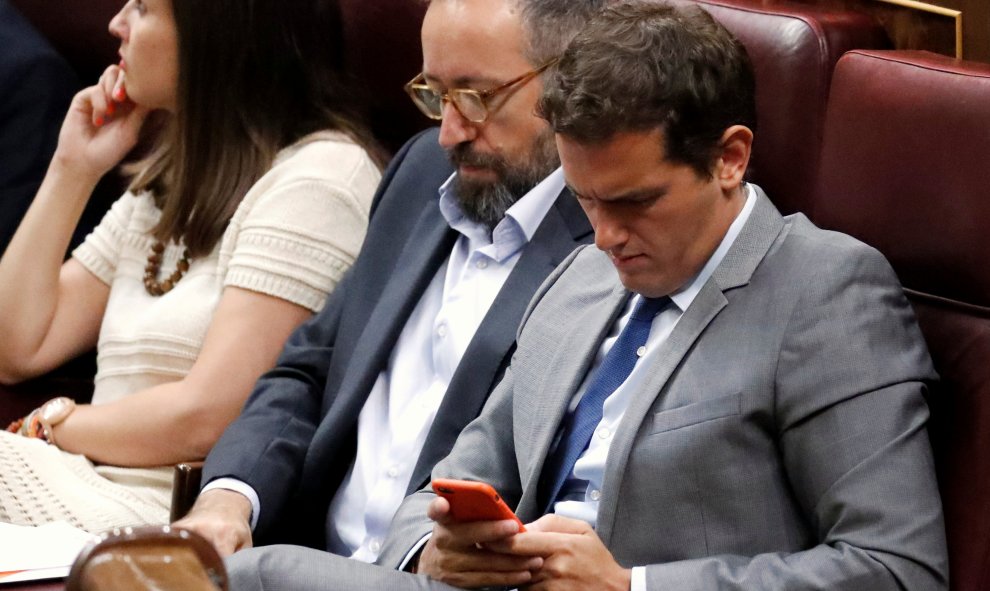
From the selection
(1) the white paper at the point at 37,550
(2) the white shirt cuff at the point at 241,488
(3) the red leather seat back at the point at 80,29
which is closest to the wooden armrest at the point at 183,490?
(2) the white shirt cuff at the point at 241,488

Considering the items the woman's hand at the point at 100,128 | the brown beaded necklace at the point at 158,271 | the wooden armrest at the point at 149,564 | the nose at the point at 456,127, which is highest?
the wooden armrest at the point at 149,564

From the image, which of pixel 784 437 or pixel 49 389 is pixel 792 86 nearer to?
pixel 784 437

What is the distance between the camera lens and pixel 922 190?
1688 mm

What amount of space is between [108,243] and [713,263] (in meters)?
1.47

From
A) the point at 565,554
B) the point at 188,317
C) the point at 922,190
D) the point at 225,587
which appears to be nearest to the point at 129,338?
the point at 188,317

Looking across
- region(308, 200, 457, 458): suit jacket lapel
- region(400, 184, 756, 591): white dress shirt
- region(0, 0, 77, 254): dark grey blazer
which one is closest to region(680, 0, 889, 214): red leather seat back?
region(400, 184, 756, 591): white dress shirt

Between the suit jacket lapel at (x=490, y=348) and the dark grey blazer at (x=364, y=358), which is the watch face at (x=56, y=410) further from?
the suit jacket lapel at (x=490, y=348)

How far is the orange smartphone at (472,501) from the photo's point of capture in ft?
5.08

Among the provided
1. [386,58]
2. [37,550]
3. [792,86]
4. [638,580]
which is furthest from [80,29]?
[638,580]

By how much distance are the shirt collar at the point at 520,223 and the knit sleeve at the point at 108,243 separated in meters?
0.85

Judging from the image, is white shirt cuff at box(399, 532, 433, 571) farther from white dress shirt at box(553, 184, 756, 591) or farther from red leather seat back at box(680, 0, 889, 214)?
red leather seat back at box(680, 0, 889, 214)

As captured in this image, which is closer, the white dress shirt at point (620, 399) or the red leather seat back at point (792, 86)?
the white dress shirt at point (620, 399)

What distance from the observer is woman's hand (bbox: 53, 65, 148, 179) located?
9.12 ft

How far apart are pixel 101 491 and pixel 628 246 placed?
1.14 meters
